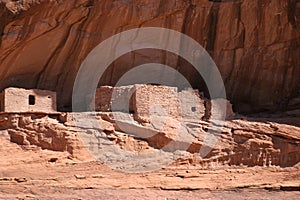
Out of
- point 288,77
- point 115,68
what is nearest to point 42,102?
point 115,68

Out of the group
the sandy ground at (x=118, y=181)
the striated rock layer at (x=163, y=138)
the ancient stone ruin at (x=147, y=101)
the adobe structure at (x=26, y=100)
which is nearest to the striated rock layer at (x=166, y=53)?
the adobe structure at (x=26, y=100)

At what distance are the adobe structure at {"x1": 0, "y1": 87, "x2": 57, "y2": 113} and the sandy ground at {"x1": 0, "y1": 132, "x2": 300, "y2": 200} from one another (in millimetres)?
999

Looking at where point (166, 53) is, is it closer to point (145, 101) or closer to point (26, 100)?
point (145, 101)

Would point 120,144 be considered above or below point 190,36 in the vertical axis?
below

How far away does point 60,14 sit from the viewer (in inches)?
613

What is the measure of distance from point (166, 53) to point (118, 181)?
4.90 metres

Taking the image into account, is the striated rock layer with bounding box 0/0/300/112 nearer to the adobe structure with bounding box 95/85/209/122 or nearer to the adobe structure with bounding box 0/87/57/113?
the adobe structure with bounding box 0/87/57/113

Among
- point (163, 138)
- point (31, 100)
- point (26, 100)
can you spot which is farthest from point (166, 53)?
point (26, 100)

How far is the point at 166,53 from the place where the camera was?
57.8 ft

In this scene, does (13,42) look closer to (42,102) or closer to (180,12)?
(42,102)

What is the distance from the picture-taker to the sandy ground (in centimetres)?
1316

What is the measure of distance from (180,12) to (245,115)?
3.37 metres

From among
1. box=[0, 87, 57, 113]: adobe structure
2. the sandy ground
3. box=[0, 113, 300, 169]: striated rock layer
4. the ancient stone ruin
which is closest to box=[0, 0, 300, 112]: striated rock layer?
box=[0, 87, 57, 113]: adobe structure

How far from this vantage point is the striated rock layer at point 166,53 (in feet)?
50.8
